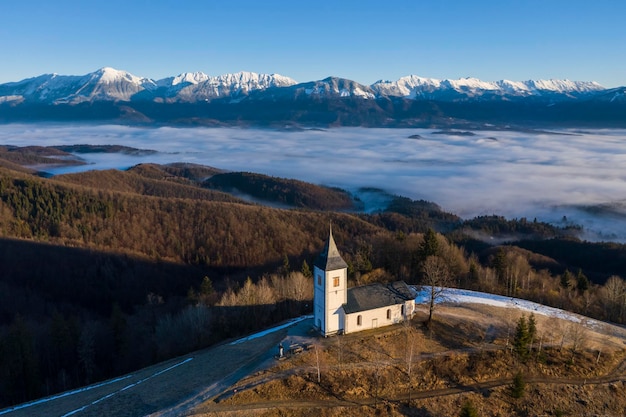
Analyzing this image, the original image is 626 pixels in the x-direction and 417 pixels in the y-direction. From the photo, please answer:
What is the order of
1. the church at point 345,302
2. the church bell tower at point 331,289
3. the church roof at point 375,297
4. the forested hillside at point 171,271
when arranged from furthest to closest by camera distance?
1. the forested hillside at point 171,271
2. the church roof at point 375,297
3. the church at point 345,302
4. the church bell tower at point 331,289

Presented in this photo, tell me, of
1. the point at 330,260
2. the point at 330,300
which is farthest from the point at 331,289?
the point at 330,260

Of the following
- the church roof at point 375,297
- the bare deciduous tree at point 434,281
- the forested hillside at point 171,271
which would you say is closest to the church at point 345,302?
the church roof at point 375,297

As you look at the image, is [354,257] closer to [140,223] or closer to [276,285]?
[276,285]

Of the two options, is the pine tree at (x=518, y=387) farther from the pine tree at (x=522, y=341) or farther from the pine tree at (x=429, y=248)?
the pine tree at (x=429, y=248)

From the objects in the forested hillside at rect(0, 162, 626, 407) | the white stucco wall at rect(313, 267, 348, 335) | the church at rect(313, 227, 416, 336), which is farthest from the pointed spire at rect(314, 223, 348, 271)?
the forested hillside at rect(0, 162, 626, 407)

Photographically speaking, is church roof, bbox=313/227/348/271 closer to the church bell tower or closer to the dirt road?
the church bell tower

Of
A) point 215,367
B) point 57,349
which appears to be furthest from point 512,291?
point 57,349

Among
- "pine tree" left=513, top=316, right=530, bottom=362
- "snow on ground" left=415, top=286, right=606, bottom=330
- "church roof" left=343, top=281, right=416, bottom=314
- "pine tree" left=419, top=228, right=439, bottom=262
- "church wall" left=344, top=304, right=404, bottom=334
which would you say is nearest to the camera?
"pine tree" left=513, top=316, right=530, bottom=362
